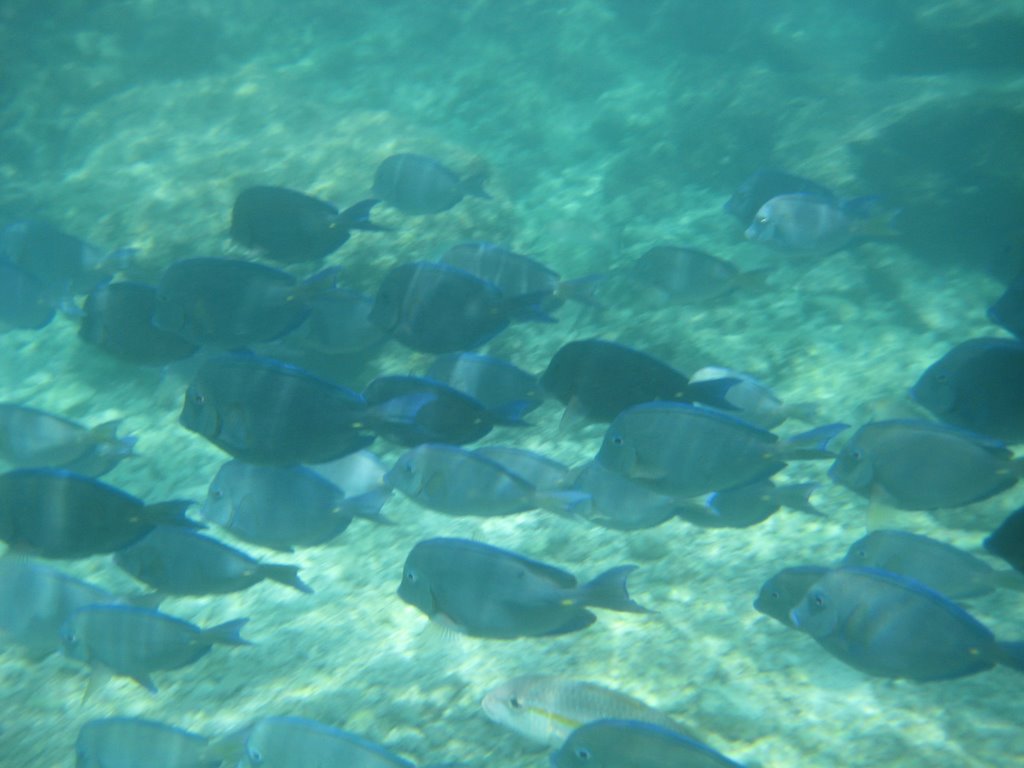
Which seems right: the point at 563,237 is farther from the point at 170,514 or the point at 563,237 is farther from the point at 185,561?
the point at 170,514

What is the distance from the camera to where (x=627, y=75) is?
642 inches

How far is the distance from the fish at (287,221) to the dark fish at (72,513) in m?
2.07

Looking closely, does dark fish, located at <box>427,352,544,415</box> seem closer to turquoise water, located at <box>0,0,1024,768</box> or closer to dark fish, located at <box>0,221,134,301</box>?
turquoise water, located at <box>0,0,1024,768</box>

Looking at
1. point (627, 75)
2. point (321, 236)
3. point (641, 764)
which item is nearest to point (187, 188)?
point (321, 236)

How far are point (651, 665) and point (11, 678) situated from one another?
14.0 ft

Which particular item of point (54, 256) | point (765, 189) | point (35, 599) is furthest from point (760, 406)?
point (54, 256)

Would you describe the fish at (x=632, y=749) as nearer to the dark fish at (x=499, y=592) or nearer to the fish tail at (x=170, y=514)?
the dark fish at (x=499, y=592)

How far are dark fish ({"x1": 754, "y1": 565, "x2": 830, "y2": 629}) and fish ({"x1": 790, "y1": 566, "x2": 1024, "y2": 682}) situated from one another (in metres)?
0.26

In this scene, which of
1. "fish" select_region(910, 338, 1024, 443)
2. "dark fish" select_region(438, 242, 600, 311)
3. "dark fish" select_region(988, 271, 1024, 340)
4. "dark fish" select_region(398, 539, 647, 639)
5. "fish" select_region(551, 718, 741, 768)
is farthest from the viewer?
"dark fish" select_region(438, 242, 600, 311)

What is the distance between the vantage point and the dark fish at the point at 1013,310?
366cm

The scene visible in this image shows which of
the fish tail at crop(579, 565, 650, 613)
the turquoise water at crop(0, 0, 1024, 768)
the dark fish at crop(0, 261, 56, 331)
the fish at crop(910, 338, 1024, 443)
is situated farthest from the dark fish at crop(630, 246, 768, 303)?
the dark fish at crop(0, 261, 56, 331)

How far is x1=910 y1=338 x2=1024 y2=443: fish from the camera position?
10.3 ft

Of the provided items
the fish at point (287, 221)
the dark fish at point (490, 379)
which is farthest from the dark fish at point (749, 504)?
the fish at point (287, 221)

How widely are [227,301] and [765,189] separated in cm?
560
